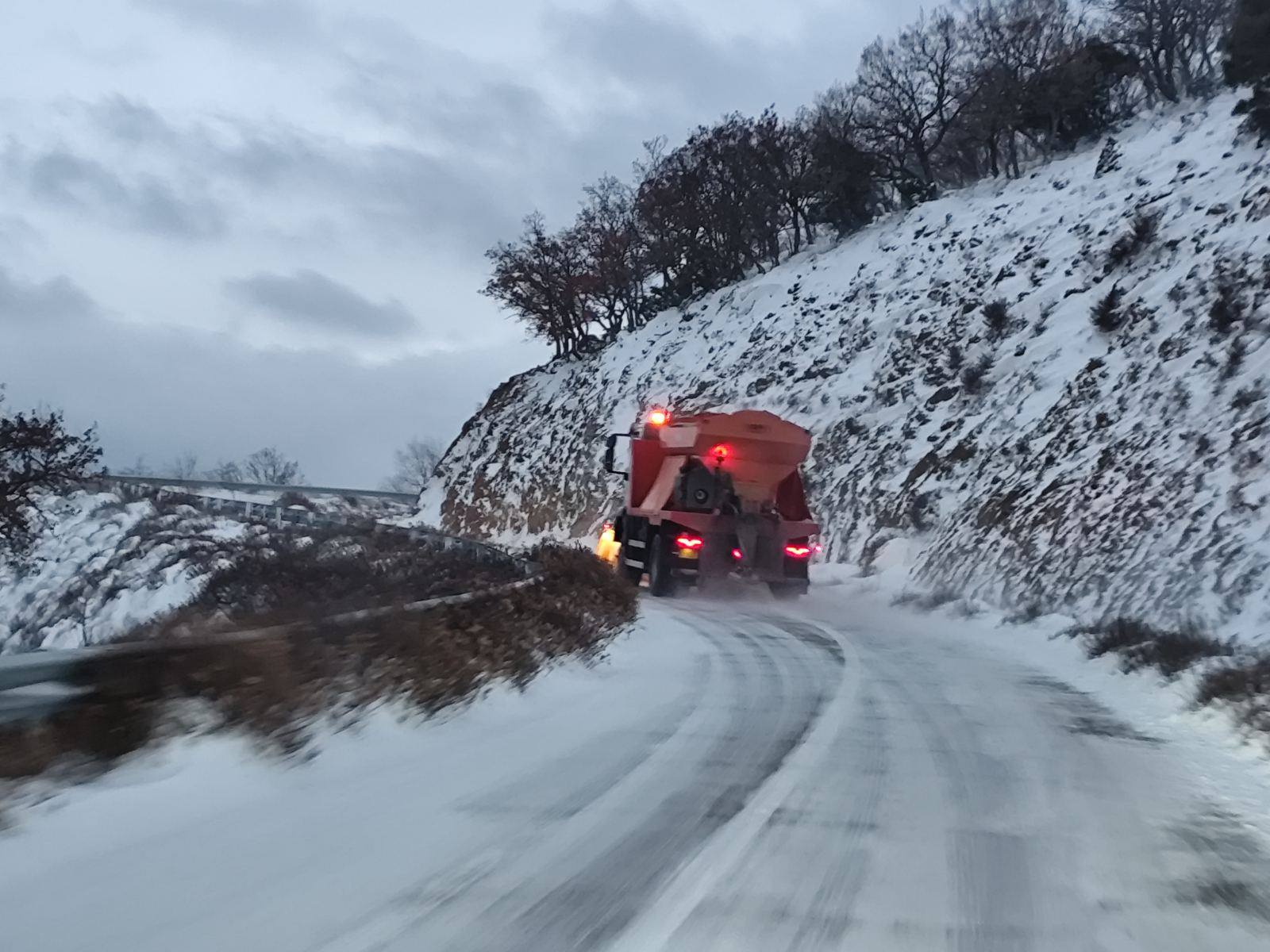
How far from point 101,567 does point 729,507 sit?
17.7m

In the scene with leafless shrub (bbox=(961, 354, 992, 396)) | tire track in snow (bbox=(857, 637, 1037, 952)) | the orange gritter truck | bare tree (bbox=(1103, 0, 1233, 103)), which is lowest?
tire track in snow (bbox=(857, 637, 1037, 952))

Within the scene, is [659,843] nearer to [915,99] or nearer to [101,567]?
[101,567]

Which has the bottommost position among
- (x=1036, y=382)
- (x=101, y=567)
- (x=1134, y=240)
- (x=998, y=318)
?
(x=101, y=567)

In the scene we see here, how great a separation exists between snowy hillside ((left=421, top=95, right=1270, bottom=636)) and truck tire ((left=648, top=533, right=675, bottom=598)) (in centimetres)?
462

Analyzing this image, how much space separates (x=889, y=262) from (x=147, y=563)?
23620 mm

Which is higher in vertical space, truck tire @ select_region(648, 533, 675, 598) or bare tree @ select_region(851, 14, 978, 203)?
bare tree @ select_region(851, 14, 978, 203)

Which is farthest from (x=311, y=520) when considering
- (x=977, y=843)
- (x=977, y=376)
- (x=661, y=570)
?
(x=977, y=843)

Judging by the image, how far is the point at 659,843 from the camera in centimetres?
546

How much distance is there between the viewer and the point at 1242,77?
28.9 m

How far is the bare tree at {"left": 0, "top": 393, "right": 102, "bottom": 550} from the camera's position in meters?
24.5

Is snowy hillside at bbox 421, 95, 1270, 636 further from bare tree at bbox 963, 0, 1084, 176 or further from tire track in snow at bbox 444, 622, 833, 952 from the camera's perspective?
tire track in snow at bbox 444, 622, 833, 952

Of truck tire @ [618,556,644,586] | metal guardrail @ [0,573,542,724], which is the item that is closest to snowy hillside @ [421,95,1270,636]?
truck tire @ [618,556,644,586]

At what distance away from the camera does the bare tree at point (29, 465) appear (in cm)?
2448

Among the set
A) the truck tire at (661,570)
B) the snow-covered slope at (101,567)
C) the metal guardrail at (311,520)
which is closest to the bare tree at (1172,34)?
the truck tire at (661,570)
